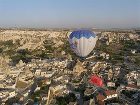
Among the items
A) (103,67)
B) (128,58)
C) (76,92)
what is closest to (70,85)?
(76,92)

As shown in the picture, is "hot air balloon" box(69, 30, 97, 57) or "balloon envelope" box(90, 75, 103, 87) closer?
"hot air balloon" box(69, 30, 97, 57)

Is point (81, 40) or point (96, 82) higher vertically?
point (81, 40)

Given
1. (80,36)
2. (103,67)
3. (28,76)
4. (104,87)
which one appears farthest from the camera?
(103,67)

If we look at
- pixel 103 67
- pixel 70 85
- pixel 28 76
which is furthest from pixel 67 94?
pixel 103 67

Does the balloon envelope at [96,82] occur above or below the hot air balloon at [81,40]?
below

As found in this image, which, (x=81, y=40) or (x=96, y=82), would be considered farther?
(x=96, y=82)

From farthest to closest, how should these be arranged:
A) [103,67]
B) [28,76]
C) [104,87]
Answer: [103,67]
[28,76]
[104,87]

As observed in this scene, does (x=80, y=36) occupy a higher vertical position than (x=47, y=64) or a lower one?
higher

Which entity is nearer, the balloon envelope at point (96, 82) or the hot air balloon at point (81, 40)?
the hot air balloon at point (81, 40)

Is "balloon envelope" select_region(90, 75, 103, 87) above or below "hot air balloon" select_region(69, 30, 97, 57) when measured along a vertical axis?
below

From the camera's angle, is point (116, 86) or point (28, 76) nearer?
point (116, 86)

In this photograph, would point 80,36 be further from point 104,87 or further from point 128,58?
point 128,58
